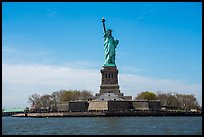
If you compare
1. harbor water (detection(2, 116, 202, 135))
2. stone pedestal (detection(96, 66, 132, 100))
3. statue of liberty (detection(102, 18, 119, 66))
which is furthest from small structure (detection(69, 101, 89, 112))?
harbor water (detection(2, 116, 202, 135))

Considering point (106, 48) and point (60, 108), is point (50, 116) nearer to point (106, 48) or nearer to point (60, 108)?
point (60, 108)

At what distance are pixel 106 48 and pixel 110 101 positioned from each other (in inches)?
463

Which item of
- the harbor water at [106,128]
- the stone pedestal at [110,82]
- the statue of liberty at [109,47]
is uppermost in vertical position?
the statue of liberty at [109,47]

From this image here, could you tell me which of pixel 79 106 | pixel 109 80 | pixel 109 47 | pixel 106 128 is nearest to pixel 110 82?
pixel 109 80

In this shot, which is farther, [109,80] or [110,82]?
[109,80]

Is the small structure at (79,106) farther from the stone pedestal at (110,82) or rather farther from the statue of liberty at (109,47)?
the statue of liberty at (109,47)

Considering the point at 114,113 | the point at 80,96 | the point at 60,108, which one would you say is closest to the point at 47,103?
the point at 80,96

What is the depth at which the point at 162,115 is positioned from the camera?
68125 mm

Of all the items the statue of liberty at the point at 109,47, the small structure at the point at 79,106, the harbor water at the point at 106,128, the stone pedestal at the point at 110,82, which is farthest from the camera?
the statue of liberty at the point at 109,47

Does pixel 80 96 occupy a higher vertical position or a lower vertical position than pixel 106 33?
lower

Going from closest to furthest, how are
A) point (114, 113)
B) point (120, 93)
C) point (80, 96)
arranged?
point (114, 113)
point (120, 93)
point (80, 96)

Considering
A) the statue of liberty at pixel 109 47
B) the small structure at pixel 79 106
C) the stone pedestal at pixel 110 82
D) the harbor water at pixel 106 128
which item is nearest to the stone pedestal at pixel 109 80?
the stone pedestal at pixel 110 82

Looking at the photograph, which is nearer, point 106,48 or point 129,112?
point 129,112

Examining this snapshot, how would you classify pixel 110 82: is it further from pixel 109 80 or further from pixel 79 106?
pixel 79 106
